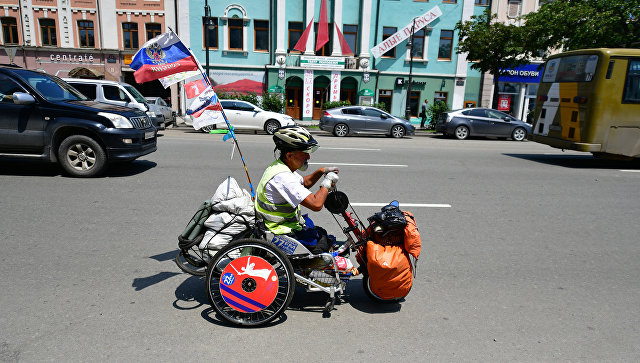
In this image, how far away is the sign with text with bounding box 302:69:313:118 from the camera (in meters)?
28.2

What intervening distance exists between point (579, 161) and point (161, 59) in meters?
12.6

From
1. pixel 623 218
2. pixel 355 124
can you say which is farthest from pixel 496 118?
pixel 623 218

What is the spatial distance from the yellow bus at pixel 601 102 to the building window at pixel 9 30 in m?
31.4

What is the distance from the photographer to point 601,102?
10477mm

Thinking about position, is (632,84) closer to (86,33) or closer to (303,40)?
(303,40)

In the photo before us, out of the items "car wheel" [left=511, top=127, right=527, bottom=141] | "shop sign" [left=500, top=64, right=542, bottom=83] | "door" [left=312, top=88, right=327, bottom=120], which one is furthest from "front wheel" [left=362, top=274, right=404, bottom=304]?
"shop sign" [left=500, top=64, right=542, bottom=83]

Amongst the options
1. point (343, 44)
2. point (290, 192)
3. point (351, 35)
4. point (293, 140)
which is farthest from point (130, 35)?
point (290, 192)

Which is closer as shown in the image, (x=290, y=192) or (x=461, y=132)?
(x=290, y=192)

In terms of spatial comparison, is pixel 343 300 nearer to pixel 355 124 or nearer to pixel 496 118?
pixel 355 124

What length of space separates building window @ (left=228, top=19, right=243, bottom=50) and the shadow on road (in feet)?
69.5

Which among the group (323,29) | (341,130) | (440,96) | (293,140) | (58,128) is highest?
(323,29)

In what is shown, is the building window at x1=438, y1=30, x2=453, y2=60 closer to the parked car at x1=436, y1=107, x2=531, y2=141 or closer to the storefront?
the storefront

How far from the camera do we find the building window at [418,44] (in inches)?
1139

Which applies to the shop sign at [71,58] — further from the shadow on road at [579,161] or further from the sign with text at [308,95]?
the shadow on road at [579,161]
